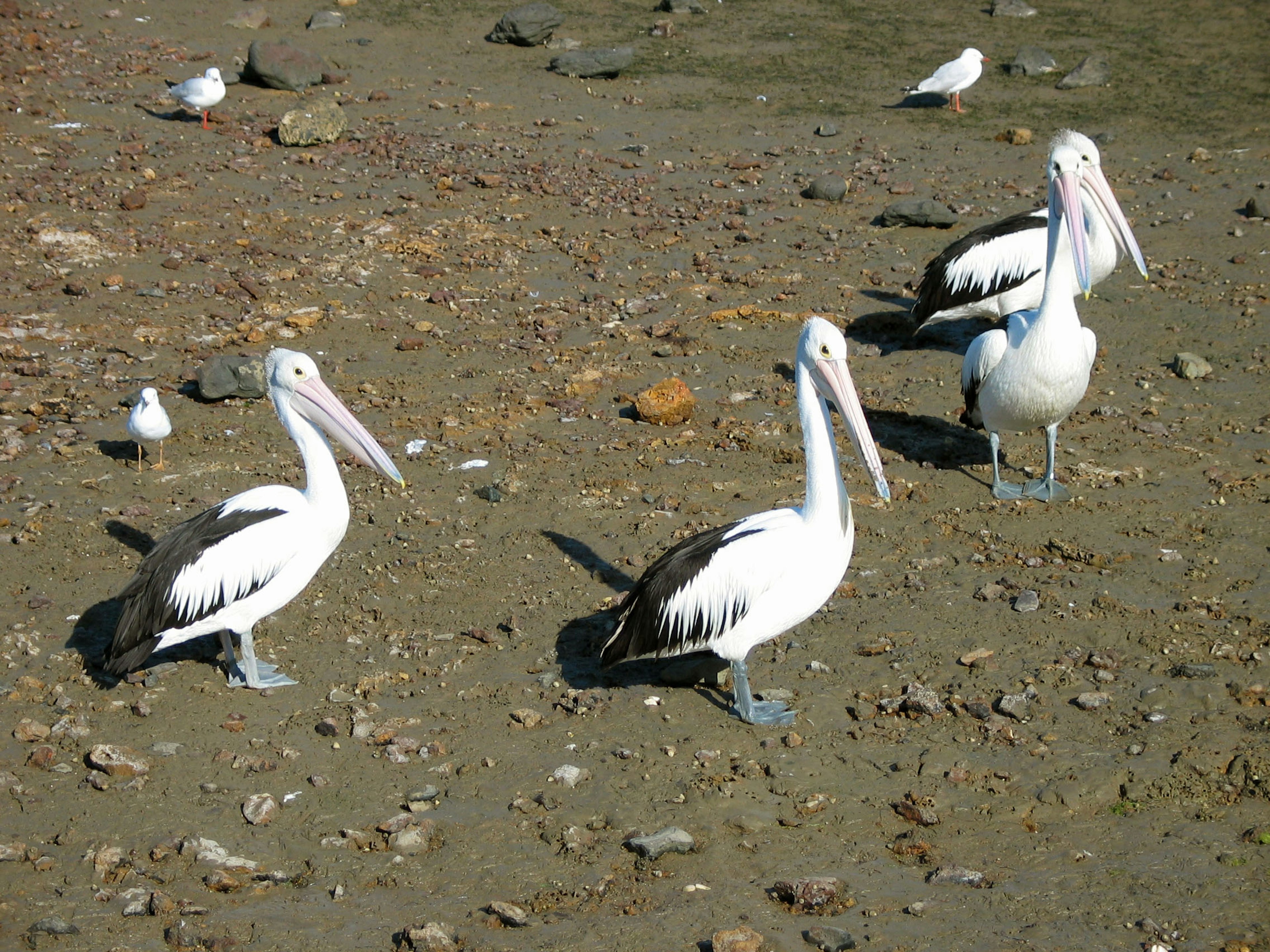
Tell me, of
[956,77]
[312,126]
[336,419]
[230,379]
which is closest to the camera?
[336,419]

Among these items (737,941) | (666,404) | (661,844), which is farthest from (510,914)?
(666,404)

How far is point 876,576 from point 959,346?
2.90 m

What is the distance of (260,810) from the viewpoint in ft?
12.6

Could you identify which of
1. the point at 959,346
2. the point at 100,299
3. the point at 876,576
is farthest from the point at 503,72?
the point at 876,576

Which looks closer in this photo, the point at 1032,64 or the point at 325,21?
the point at 1032,64

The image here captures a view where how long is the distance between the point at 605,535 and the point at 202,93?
7292mm

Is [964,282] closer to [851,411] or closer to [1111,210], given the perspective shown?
[1111,210]

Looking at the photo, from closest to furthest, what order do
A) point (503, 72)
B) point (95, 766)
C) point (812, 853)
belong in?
point (812, 853) < point (95, 766) < point (503, 72)

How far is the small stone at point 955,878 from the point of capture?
135 inches

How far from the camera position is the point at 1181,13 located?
14031 mm

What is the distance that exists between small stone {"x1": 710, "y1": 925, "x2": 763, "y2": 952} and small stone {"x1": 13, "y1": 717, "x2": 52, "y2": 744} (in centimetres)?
254

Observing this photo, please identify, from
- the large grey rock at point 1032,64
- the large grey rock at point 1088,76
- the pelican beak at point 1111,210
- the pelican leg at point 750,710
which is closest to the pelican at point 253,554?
the pelican leg at point 750,710

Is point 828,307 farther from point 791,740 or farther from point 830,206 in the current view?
point 791,740

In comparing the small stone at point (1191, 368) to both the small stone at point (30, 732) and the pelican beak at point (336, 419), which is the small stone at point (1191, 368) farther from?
the small stone at point (30, 732)
